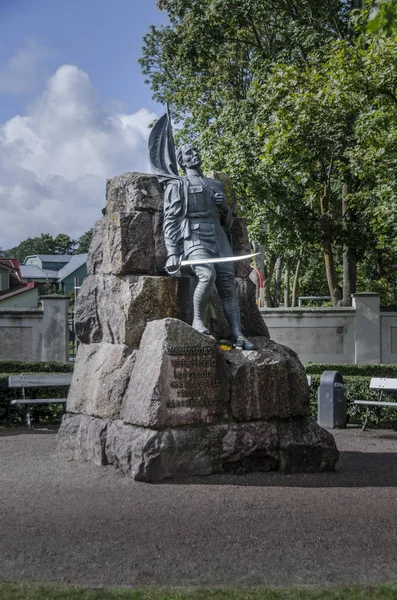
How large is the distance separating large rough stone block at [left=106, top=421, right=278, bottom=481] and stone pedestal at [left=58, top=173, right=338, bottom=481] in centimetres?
1

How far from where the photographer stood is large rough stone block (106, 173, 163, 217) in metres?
9.57

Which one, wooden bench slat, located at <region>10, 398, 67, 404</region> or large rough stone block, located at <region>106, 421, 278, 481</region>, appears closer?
large rough stone block, located at <region>106, 421, 278, 481</region>

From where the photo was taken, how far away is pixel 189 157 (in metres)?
9.81

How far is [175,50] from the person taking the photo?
27.0 m

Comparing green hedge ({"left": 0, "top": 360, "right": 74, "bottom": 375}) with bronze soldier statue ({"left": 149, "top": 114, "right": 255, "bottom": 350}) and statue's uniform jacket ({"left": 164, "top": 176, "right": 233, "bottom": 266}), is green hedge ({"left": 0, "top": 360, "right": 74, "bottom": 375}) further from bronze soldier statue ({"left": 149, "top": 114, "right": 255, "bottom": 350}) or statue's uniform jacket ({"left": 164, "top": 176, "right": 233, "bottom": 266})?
statue's uniform jacket ({"left": 164, "top": 176, "right": 233, "bottom": 266})

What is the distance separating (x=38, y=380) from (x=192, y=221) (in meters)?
5.40

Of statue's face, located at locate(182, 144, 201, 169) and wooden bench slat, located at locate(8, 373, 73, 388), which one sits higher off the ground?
statue's face, located at locate(182, 144, 201, 169)

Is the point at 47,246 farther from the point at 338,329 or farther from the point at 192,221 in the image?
the point at 192,221

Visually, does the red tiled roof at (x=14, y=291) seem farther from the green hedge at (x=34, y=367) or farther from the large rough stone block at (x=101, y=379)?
the large rough stone block at (x=101, y=379)

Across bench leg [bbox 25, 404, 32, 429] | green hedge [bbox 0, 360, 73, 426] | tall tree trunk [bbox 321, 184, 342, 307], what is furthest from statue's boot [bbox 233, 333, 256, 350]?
tall tree trunk [bbox 321, 184, 342, 307]

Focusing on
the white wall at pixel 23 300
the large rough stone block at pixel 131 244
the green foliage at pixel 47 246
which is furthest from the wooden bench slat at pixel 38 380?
the green foliage at pixel 47 246

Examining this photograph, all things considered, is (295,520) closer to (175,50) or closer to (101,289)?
(101,289)

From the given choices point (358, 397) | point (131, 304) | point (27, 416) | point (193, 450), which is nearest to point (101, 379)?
point (131, 304)

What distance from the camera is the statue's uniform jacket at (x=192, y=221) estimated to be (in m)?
9.30
